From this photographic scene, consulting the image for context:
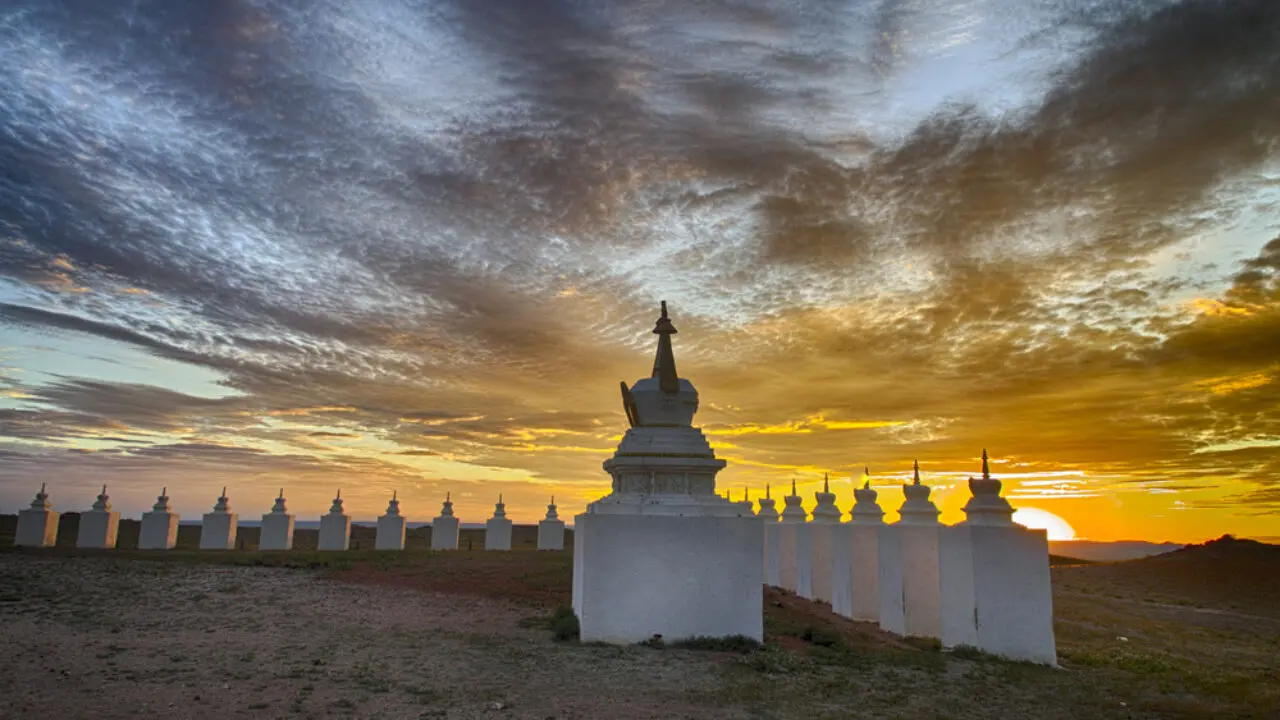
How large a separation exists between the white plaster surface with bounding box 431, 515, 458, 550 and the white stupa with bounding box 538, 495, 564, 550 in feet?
13.7

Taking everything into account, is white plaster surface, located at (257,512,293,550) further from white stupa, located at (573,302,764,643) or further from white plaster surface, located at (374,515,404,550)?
white stupa, located at (573,302,764,643)

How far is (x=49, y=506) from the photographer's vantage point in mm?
30750

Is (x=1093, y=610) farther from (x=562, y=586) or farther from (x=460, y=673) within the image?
(x=460, y=673)

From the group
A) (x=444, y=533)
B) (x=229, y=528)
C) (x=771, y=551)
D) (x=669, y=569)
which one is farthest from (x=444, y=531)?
(x=669, y=569)

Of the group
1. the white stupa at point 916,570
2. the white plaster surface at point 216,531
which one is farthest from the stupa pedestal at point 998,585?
→ the white plaster surface at point 216,531

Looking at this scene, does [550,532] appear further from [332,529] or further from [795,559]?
[795,559]

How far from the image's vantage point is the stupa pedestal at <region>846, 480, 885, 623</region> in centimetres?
1736

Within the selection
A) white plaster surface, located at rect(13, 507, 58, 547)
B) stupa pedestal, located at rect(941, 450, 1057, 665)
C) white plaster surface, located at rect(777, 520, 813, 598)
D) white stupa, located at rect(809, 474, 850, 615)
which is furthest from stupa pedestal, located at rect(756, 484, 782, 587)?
white plaster surface, located at rect(13, 507, 58, 547)

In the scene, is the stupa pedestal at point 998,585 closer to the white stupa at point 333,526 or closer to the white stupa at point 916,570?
the white stupa at point 916,570

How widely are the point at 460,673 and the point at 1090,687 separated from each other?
8.77m

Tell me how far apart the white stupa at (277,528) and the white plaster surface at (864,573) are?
81.5 feet

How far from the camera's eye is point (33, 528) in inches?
1195

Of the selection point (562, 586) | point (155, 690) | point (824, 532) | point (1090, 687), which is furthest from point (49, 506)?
point (1090, 687)

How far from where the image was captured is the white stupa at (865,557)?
17359 millimetres
